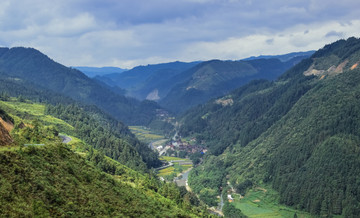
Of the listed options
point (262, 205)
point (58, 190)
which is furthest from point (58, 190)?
point (262, 205)

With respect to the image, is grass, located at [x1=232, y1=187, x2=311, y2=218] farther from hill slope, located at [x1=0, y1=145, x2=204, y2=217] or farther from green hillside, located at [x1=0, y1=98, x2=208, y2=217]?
hill slope, located at [x1=0, y1=145, x2=204, y2=217]

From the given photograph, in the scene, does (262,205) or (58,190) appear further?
(262,205)

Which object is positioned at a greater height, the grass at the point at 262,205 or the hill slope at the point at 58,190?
the hill slope at the point at 58,190

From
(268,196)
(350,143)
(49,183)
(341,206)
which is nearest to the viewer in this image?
(49,183)

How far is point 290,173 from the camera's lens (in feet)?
571

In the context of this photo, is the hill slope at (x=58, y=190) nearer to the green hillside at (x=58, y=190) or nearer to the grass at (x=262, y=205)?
the green hillside at (x=58, y=190)

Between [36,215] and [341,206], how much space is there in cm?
13155

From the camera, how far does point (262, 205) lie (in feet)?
527

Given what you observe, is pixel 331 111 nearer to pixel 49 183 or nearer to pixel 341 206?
pixel 341 206

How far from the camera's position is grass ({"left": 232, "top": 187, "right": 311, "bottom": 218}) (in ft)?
490

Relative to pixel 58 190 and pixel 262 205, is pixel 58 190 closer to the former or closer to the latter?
pixel 58 190

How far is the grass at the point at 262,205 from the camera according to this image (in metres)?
149

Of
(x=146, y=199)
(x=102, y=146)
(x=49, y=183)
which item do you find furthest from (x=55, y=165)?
(x=102, y=146)

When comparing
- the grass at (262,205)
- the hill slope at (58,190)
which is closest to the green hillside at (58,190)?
the hill slope at (58,190)
